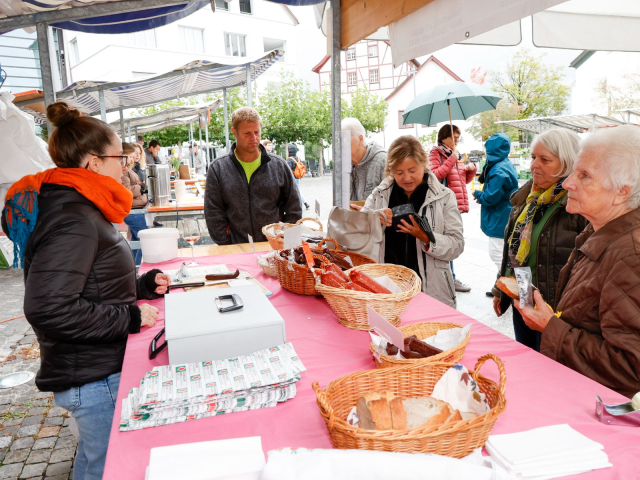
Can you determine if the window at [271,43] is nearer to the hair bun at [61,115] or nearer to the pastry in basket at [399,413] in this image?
the hair bun at [61,115]

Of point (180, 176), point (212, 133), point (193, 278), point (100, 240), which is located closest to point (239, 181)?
point (193, 278)

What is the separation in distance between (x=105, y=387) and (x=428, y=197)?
2.09 meters

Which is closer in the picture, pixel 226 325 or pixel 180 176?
pixel 226 325

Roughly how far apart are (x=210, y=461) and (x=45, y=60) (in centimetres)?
314

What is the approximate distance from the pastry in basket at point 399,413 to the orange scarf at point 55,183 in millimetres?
1315

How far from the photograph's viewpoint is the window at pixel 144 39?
Answer: 1048 inches

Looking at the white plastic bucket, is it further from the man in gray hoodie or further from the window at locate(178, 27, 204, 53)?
the window at locate(178, 27, 204, 53)

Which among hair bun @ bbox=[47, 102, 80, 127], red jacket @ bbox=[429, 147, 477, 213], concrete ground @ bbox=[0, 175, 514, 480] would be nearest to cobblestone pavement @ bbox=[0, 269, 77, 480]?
concrete ground @ bbox=[0, 175, 514, 480]

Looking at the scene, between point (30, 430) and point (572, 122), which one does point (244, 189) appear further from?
point (572, 122)

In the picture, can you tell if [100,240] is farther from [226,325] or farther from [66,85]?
[66,85]

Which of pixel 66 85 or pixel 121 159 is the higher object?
pixel 66 85

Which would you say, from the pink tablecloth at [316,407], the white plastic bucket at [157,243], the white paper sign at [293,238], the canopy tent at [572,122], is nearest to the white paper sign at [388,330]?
the pink tablecloth at [316,407]

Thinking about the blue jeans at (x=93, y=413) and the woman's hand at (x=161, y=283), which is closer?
the blue jeans at (x=93, y=413)

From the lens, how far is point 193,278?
2521mm
